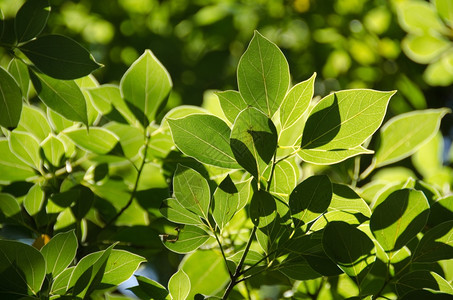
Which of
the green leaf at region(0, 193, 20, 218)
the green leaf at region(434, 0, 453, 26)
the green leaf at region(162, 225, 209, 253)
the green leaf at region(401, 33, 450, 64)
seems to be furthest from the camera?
the green leaf at region(401, 33, 450, 64)

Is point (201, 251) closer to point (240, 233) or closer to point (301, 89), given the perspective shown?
point (240, 233)

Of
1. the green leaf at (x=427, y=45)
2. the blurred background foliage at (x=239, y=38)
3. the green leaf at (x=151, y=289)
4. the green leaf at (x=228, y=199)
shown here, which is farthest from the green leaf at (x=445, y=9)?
the green leaf at (x=151, y=289)

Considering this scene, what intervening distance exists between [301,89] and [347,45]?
1.59 m

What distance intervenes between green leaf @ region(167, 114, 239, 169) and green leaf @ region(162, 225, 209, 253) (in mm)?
112

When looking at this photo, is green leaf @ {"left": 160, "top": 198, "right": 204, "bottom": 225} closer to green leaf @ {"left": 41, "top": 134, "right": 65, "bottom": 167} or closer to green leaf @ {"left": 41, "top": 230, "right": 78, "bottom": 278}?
green leaf @ {"left": 41, "top": 230, "right": 78, "bottom": 278}

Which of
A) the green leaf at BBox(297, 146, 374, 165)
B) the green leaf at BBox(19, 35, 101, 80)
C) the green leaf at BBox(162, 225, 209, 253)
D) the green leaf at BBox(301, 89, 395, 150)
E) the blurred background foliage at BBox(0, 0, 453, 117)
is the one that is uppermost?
the green leaf at BBox(19, 35, 101, 80)

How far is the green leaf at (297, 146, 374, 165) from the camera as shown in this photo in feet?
1.87

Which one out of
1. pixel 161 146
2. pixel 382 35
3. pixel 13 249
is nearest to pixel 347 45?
pixel 382 35

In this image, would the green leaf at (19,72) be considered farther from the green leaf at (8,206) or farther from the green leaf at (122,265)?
the green leaf at (122,265)

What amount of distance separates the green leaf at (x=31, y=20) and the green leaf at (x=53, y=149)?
0.54 feet

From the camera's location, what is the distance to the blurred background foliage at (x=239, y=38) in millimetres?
1941

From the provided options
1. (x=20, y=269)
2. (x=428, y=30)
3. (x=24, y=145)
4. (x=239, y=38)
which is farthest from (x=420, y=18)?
(x=20, y=269)

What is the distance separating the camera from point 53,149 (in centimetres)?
76

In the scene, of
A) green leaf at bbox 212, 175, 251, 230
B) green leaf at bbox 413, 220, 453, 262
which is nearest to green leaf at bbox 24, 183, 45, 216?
green leaf at bbox 212, 175, 251, 230
